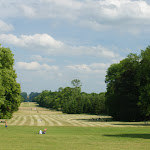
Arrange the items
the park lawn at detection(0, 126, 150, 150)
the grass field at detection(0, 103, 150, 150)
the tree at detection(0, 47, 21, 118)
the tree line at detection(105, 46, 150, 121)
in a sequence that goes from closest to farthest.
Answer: the park lawn at detection(0, 126, 150, 150), the grass field at detection(0, 103, 150, 150), the tree line at detection(105, 46, 150, 121), the tree at detection(0, 47, 21, 118)

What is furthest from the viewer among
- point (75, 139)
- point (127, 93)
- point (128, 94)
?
point (127, 93)

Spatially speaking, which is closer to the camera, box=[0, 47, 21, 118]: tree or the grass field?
the grass field

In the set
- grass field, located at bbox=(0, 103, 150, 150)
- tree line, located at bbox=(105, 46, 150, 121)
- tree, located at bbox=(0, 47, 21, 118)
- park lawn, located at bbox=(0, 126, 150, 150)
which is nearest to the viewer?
park lawn, located at bbox=(0, 126, 150, 150)

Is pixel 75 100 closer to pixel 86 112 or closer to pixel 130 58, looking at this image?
pixel 86 112

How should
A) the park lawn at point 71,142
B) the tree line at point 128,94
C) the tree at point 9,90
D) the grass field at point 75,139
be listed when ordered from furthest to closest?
the tree at point 9,90 → the tree line at point 128,94 → the grass field at point 75,139 → the park lawn at point 71,142

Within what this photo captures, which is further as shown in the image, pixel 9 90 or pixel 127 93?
pixel 127 93

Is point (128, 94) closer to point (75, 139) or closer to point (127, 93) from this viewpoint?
point (127, 93)

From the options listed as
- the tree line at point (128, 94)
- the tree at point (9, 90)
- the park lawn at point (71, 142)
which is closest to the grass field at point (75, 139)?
the park lawn at point (71, 142)

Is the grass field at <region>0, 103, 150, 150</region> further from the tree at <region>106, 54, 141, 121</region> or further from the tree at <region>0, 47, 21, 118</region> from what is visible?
the tree at <region>0, 47, 21, 118</region>

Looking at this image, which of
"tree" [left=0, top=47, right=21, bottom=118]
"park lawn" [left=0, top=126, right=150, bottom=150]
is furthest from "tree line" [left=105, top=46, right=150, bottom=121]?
"park lawn" [left=0, top=126, right=150, bottom=150]

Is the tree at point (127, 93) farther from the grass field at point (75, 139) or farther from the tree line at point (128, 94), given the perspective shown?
the grass field at point (75, 139)

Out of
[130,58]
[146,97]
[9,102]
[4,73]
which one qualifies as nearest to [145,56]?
[146,97]

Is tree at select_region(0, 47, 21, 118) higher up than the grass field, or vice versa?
tree at select_region(0, 47, 21, 118)

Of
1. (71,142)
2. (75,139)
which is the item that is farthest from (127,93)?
(71,142)
